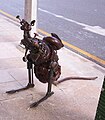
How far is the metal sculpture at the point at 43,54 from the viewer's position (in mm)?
2846

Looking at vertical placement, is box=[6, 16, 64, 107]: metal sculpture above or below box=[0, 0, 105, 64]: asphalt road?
above

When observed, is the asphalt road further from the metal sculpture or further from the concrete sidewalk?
the metal sculpture

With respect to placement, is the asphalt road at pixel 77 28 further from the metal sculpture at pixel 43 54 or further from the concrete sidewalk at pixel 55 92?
A: the metal sculpture at pixel 43 54

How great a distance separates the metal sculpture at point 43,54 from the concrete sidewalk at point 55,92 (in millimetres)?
136

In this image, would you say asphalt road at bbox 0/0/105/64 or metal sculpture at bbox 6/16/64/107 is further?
asphalt road at bbox 0/0/105/64

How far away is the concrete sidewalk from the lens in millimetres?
2940

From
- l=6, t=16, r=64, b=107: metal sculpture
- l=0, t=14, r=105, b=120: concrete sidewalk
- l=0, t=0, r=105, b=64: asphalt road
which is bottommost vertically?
l=0, t=0, r=105, b=64: asphalt road

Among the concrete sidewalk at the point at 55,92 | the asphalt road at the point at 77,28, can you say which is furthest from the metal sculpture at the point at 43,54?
the asphalt road at the point at 77,28

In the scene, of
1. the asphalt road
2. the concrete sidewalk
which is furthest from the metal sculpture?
the asphalt road

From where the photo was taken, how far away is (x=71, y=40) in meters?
6.30

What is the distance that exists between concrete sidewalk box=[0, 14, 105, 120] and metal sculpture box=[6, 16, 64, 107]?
136 mm

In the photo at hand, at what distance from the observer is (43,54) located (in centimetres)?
288

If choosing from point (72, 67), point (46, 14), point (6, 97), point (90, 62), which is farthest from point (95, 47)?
point (46, 14)

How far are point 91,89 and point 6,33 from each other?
3259 millimetres
